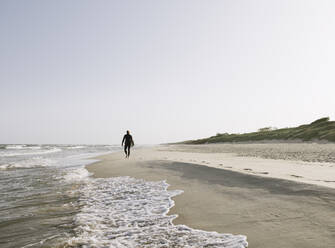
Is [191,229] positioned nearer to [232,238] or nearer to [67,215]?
[232,238]

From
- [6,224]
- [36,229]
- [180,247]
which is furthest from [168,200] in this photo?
[6,224]

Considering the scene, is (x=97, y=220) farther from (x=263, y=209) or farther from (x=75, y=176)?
(x=75, y=176)

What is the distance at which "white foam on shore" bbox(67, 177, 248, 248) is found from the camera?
2895mm

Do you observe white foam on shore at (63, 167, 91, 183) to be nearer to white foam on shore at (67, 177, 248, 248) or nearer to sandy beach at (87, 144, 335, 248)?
white foam on shore at (67, 177, 248, 248)

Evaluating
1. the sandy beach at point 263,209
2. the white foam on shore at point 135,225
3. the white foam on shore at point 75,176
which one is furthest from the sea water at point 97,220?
the white foam on shore at point 75,176

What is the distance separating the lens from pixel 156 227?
3.45 m

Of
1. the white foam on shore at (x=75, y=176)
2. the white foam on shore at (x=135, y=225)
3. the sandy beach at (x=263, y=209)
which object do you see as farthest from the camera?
the white foam on shore at (x=75, y=176)

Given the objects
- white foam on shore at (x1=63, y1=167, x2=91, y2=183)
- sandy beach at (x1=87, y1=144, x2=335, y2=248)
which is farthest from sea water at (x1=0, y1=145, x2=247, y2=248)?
white foam on shore at (x1=63, y1=167, x2=91, y2=183)

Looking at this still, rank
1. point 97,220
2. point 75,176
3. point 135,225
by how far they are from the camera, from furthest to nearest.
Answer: point 75,176 < point 97,220 < point 135,225

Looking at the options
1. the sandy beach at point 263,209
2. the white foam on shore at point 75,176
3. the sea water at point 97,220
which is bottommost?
the sea water at point 97,220

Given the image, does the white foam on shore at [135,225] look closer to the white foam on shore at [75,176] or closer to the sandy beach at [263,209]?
the sandy beach at [263,209]

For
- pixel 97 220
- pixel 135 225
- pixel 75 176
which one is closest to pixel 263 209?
pixel 135 225

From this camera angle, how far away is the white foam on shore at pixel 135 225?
2895 mm

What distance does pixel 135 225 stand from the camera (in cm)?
361
